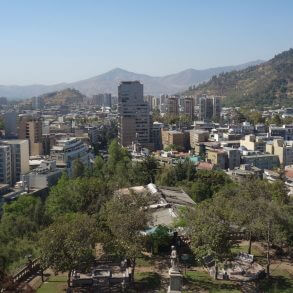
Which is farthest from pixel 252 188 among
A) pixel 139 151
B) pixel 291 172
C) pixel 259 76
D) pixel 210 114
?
pixel 259 76

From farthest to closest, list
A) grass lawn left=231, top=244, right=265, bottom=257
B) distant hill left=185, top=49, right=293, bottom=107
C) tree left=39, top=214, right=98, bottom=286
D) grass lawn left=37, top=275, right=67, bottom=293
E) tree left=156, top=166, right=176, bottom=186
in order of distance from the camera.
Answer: distant hill left=185, top=49, right=293, bottom=107
tree left=156, top=166, right=176, bottom=186
grass lawn left=231, top=244, right=265, bottom=257
grass lawn left=37, top=275, right=67, bottom=293
tree left=39, top=214, right=98, bottom=286

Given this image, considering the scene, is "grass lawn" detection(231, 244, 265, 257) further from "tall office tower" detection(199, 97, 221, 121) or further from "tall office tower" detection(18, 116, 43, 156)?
"tall office tower" detection(199, 97, 221, 121)

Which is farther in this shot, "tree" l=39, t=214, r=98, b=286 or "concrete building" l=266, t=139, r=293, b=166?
"concrete building" l=266, t=139, r=293, b=166

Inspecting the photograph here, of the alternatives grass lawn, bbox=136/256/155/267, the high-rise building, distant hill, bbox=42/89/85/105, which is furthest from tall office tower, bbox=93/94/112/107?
grass lawn, bbox=136/256/155/267

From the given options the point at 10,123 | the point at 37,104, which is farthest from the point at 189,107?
the point at 37,104

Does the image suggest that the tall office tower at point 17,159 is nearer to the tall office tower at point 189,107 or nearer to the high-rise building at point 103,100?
the tall office tower at point 189,107

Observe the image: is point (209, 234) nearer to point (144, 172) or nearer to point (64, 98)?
point (144, 172)

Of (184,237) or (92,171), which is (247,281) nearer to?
(184,237)
